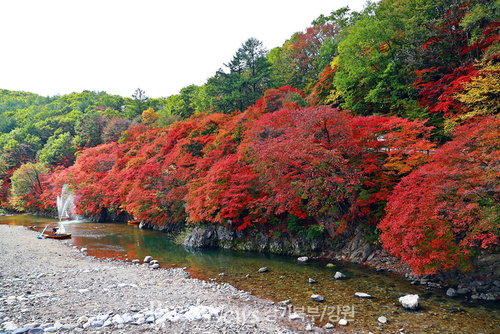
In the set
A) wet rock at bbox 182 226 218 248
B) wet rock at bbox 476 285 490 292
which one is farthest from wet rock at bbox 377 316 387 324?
wet rock at bbox 182 226 218 248

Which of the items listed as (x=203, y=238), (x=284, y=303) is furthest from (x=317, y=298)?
(x=203, y=238)

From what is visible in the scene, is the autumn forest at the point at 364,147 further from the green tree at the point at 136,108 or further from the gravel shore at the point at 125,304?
the green tree at the point at 136,108

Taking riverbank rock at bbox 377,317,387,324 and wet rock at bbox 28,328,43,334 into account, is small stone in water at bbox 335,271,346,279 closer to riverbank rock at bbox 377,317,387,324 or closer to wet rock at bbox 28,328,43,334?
riverbank rock at bbox 377,317,387,324

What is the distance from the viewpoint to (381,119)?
12188 mm

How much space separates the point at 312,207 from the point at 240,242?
20.3 feet

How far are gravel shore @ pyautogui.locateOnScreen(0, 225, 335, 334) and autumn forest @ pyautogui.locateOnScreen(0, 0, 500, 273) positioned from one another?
5384mm

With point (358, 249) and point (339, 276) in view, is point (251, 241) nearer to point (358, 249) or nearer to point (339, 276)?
point (358, 249)

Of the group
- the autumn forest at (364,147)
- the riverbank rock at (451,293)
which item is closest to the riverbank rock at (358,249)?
the autumn forest at (364,147)

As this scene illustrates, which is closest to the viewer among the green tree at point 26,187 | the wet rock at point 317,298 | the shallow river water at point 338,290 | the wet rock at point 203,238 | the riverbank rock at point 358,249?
the shallow river water at point 338,290

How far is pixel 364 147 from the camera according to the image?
12.2m

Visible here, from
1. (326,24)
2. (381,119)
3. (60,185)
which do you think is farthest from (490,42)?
(60,185)

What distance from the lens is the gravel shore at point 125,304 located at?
19.5 ft

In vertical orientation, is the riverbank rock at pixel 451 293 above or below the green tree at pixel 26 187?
below

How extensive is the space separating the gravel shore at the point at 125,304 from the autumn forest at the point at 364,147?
5384 mm
